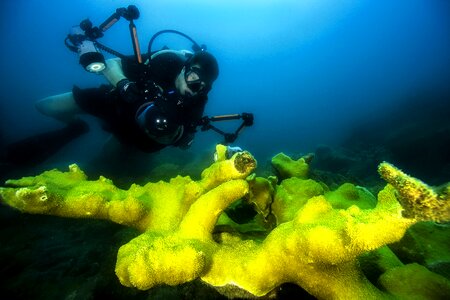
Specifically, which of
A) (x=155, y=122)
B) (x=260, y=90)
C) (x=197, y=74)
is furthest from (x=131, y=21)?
(x=260, y=90)

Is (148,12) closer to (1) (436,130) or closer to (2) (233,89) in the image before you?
(2) (233,89)

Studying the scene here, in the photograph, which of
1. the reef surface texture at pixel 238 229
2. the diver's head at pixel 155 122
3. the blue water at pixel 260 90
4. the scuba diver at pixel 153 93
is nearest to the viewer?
the reef surface texture at pixel 238 229

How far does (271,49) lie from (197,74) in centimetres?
14010

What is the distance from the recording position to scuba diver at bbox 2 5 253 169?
4.32 metres

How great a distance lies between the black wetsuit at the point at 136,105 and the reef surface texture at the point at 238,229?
3.06 m

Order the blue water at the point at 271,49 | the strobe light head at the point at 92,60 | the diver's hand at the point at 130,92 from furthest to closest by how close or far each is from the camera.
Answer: the blue water at the point at 271,49, the strobe light head at the point at 92,60, the diver's hand at the point at 130,92

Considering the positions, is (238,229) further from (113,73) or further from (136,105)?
(113,73)

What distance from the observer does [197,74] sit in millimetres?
5422

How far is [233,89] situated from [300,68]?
1433 inches

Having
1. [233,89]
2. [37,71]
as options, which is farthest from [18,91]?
[233,89]

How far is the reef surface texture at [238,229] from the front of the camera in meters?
1.21

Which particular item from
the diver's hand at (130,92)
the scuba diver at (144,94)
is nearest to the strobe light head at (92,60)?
the scuba diver at (144,94)

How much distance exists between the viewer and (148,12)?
91.4 meters

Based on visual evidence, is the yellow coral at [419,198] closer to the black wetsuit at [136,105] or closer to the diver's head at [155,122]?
the diver's head at [155,122]
